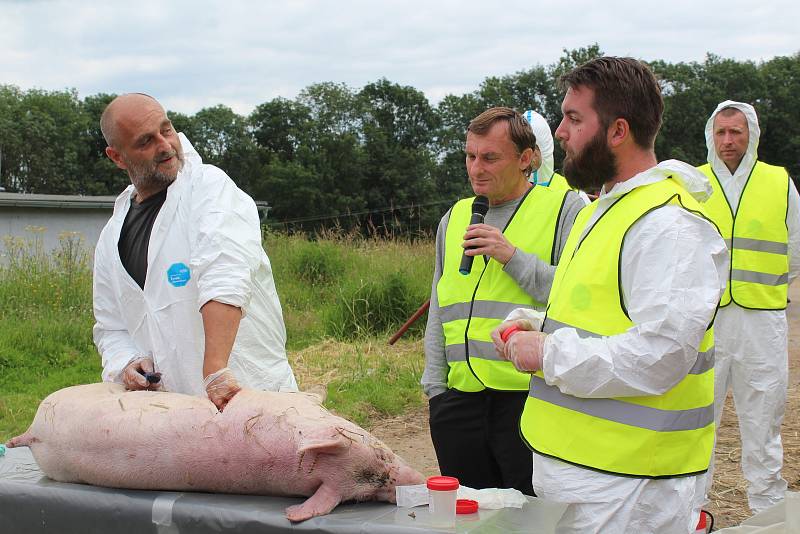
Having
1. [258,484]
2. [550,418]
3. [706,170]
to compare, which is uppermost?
[706,170]

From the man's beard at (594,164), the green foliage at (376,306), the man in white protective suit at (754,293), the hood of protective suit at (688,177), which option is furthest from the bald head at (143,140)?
the green foliage at (376,306)

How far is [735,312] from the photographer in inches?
175

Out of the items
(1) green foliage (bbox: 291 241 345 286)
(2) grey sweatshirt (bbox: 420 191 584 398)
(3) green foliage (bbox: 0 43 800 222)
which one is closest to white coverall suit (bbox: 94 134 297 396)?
(2) grey sweatshirt (bbox: 420 191 584 398)

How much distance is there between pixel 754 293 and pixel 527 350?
2788mm

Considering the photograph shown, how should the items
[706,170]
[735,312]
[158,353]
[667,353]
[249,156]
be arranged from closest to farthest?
1. [667,353]
2. [158,353]
3. [735,312]
4. [706,170]
5. [249,156]

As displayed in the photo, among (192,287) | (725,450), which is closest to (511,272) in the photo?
(192,287)

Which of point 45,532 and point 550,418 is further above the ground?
point 550,418

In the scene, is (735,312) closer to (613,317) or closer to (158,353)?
(613,317)

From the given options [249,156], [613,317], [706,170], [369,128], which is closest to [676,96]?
[369,128]

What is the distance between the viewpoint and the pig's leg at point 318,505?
220cm

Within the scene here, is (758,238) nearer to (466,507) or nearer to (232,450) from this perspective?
(466,507)

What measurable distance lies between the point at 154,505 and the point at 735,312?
3334mm

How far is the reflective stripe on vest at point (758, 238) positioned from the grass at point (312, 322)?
127 inches

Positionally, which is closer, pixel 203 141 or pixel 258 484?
pixel 258 484
